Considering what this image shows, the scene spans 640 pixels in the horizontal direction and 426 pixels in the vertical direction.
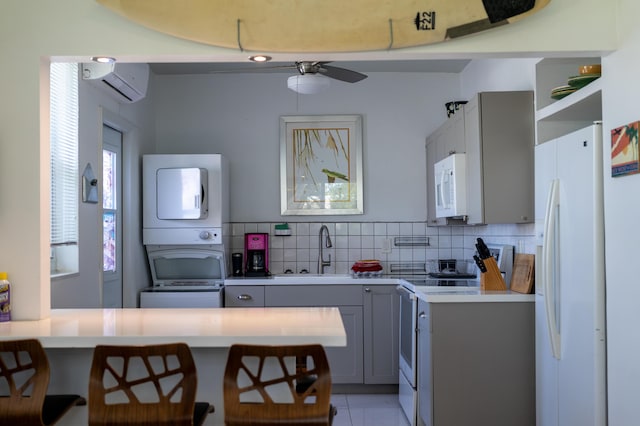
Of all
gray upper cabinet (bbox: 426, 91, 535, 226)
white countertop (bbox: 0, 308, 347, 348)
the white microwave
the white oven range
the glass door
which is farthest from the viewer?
the glass door

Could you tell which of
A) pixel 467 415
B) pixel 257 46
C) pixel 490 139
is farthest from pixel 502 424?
pixel 257 46

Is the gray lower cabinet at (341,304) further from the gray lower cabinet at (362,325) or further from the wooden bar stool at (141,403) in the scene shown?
the wooden bar stool at (141,403)

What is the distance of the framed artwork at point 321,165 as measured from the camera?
553cm

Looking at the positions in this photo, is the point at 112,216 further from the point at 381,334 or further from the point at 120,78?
the point at 381,334

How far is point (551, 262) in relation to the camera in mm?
2980

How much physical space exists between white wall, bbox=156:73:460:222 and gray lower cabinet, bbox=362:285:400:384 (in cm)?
88

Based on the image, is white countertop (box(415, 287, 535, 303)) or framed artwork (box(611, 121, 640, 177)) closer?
framed artwork (box(611, 121, 640, 177))

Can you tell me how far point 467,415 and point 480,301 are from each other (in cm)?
67

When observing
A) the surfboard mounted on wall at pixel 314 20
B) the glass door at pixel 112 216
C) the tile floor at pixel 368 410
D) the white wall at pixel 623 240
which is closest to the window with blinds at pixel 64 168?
the glass door at pixel 112 216

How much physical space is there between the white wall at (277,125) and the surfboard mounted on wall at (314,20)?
114 inches

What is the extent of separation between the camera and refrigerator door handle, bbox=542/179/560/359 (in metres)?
2.96

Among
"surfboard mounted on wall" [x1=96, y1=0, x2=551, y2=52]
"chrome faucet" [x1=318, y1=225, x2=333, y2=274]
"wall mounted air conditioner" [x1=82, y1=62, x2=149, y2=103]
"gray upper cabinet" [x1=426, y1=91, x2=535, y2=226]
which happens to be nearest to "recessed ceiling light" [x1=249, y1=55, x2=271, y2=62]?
"surfboard mounted on wall" [x1=96, y1=0, x2=551, y2=52]

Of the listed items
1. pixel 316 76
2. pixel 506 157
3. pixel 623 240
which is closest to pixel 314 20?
pixel 316 76

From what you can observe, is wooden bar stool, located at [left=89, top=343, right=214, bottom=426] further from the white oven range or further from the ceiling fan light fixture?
the ceiling fan light fixture
